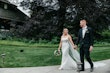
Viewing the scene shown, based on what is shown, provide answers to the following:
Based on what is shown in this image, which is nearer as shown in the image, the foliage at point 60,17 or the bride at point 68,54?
the bride at point 68,54

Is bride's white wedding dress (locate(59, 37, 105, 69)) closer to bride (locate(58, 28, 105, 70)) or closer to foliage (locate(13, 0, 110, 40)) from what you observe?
bride (locate(58, 28, 105, 70))

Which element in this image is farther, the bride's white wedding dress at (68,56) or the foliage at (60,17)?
the foliage at (60,17)

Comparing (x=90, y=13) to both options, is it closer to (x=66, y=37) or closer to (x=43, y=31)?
(x=43, y=31)

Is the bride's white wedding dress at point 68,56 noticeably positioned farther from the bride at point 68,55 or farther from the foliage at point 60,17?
the foliage at point 60,17

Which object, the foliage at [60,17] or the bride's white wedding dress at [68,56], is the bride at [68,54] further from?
the foliage at [60,17]

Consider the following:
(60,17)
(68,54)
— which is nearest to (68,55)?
(68,54)

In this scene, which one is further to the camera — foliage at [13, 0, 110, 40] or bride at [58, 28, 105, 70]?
foliage at [13, 0, 110, 40]

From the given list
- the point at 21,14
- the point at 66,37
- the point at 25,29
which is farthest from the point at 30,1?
the point at 66,37

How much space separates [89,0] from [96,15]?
Answer: 6.08 feet

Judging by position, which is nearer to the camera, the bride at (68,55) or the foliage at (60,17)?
the bride at (68,55)

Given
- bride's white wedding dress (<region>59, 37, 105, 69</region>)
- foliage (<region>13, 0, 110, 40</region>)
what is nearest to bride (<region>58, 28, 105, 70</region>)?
bride's white wedding dress (<region>59, 37, 105, 69</region>)

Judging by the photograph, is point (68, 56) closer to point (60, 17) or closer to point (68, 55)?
point (68, 55)

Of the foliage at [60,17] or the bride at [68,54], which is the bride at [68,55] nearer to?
the bride at [68,54]

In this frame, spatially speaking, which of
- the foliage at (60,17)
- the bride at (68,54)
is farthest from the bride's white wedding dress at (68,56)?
the foliage at (60,17)
